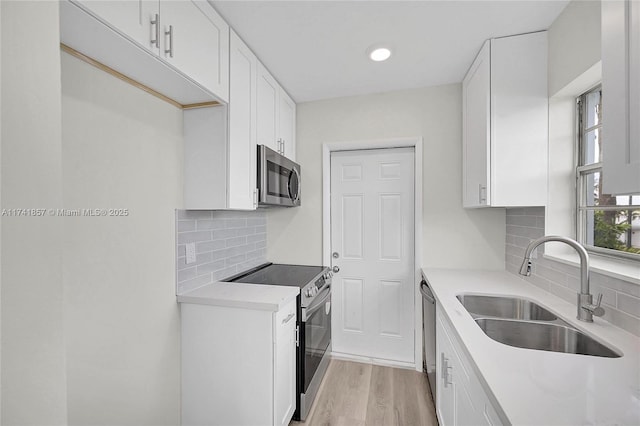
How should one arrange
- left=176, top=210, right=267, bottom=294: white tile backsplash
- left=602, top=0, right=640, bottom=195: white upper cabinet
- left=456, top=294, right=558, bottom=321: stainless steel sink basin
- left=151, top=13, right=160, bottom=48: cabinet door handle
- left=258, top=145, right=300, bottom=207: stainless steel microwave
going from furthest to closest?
left=258, top=145, right=300, bottom=207: stainless steel microwave, left=176, top=210, right=267, bottom=294: white tile backsplash, left=456, top=294, right=558, bottom=321: stainless steel sink basin, left=151, top=13, right=160, bottom=48: cabinet door handle, left=602, top=0, right=640, bottom=195: white upper cabinet

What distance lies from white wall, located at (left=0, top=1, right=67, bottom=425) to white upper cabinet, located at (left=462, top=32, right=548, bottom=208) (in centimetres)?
202

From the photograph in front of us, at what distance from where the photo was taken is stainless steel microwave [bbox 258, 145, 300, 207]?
6.24 ft

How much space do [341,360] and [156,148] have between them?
7.66 ft

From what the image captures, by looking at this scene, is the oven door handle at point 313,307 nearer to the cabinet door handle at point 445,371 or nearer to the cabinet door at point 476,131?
the cabinet door handle at point 445,371

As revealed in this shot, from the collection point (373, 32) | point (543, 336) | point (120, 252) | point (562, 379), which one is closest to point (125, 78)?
point (120, 252)

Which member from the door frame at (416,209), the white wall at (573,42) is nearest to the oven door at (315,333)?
the door frame at (416,209)

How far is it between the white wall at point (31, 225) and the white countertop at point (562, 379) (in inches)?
38.4

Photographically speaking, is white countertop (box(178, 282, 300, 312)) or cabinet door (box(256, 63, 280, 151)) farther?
cabinet door (box(256, 63, 280, 151))

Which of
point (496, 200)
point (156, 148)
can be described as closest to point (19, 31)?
point (156, 148)

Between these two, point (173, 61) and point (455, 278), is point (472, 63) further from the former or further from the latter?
point (173, 61)

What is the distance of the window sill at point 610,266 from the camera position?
1.13 metres

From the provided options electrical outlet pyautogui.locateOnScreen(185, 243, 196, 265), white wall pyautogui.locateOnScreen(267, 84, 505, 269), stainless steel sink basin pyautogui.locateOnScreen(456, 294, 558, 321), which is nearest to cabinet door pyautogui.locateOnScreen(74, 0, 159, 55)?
electrical outlet pyautogui.locateOnScreen(185, 243, 196, 265)

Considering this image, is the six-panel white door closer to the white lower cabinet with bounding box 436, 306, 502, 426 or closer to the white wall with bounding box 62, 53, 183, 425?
the white lower cabinet with bounding box 436, 306, 502, 426

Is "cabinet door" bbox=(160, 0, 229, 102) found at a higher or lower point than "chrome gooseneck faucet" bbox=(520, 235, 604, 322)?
higher
